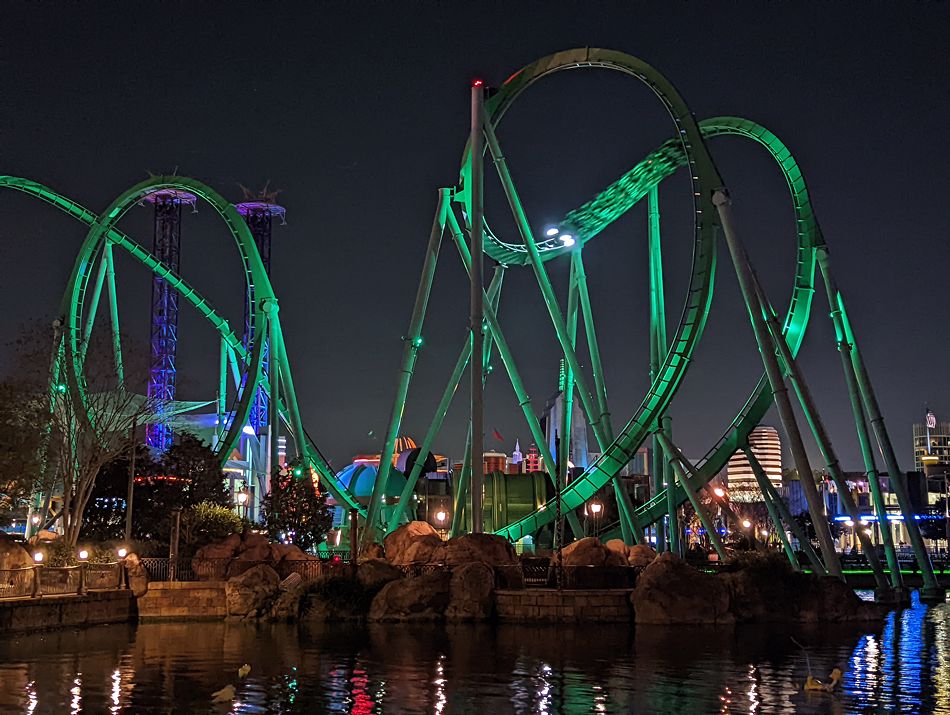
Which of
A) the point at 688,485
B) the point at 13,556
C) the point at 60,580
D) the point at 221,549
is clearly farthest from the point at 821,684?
the point at 13,556

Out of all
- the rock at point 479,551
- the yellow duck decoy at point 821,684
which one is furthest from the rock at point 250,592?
the yellow duck decoy at point 821,684

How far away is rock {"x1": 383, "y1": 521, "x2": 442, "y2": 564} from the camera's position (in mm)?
36188

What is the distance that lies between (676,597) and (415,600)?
7.34m

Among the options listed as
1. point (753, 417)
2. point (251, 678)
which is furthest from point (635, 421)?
point (251, 678)

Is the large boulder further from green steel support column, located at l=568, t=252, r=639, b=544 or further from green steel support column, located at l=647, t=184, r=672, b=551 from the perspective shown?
green steel support column, located at l=647, t=184, r=672, b=551

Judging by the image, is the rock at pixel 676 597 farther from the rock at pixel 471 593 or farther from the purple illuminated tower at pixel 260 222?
the purple illuminated tower at pixel 260 222

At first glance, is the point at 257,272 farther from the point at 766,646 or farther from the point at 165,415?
the point at 766,646

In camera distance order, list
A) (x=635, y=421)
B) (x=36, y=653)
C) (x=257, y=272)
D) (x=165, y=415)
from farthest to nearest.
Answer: (x=165, y=415), (x=257, y=272), (x=635, y=421), (x=36, y=653)

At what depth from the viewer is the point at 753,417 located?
40.5 m

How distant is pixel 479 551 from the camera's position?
3325cm

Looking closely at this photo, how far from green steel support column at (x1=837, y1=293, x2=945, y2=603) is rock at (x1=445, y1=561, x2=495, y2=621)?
14.4 m

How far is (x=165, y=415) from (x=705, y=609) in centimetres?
4502

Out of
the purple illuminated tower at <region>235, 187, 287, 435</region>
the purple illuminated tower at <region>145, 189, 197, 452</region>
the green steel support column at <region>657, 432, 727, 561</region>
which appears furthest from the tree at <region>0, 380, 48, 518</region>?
the purple illuminated tower at <region>235, 187, 287, 435</region>

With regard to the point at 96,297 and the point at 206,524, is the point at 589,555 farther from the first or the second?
the point at 96,297
